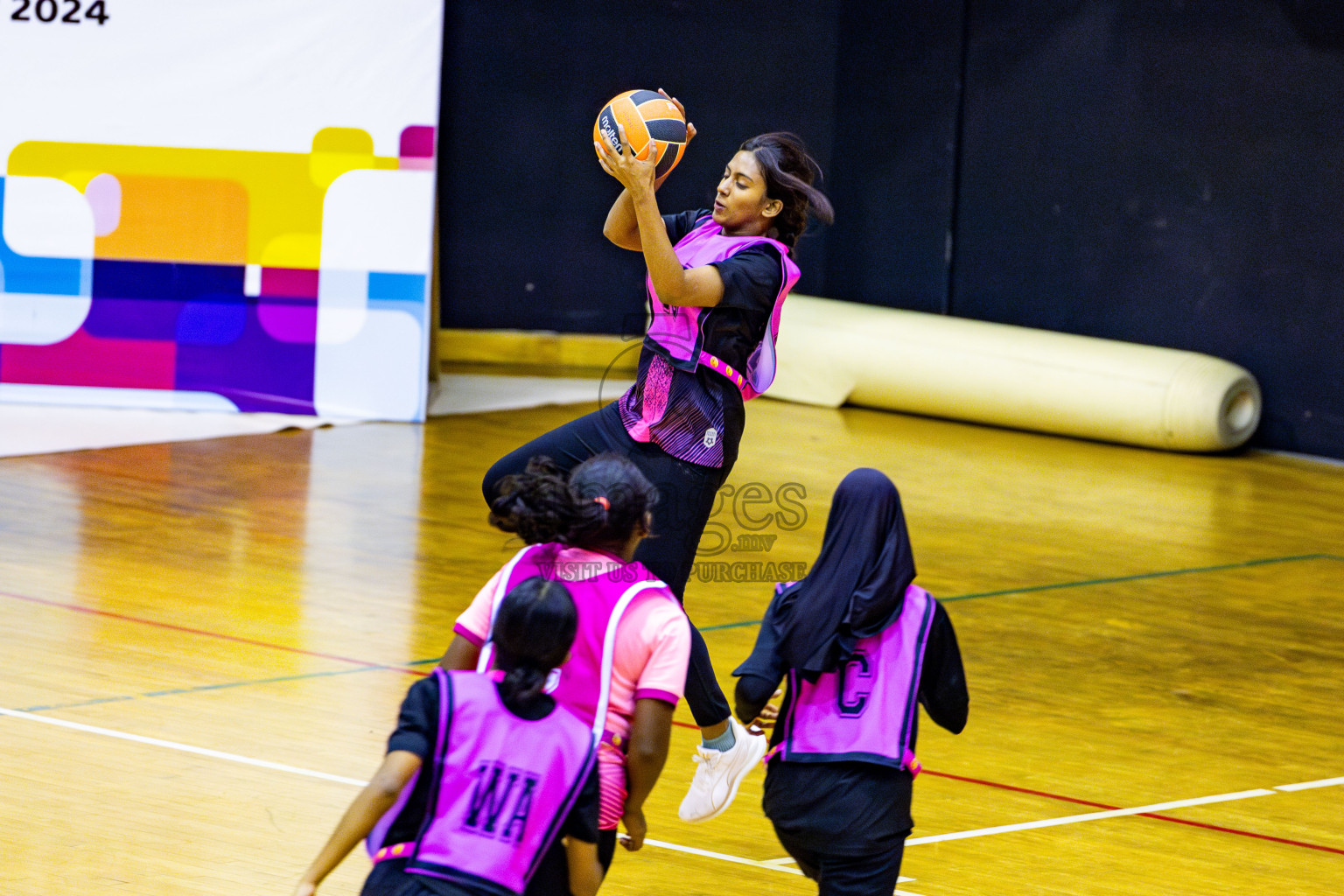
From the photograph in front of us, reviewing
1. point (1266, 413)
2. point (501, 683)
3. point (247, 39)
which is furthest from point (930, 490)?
point (501, 683)

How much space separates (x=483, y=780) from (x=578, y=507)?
580mm

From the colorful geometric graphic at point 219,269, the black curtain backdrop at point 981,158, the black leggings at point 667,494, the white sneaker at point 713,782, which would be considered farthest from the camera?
the black curtain backdrop at point 981,158

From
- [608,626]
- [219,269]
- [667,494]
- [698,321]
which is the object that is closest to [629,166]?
[698,321]

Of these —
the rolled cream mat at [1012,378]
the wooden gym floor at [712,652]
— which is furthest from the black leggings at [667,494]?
the rolled cream mat at [1012,378]

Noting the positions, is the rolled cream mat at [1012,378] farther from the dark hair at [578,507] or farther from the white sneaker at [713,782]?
the dark hair at [578,507]

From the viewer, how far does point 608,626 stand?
306 cm

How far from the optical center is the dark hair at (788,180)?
4.11m

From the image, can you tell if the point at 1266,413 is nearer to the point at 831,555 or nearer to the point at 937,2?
the point at 937,2

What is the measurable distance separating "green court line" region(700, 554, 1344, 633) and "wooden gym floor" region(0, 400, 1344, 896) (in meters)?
0.03

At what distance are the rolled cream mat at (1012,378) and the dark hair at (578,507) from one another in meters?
8.49

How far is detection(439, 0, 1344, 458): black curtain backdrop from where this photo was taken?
37.4 feet

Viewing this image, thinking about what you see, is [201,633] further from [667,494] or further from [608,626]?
[608,626]

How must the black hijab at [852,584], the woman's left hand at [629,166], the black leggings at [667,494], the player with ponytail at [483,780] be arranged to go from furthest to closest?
the black leggings at [667,494], the woman's left hand at [629,166], the black hijab at [852,584], the player with ponytail at [483,780]

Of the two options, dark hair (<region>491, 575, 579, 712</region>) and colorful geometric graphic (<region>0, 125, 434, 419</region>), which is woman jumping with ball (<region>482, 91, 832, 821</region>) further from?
colorful geometric graphic (<region>0, 125, 434, 419</region>)
